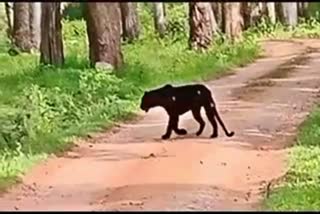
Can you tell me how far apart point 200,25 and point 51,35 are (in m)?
6.29

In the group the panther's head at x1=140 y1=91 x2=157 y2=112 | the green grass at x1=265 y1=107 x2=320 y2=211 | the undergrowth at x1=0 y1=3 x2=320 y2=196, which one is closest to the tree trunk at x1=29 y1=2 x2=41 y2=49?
the undergrowth at x1=0 y1=3 x2=320 y2=196

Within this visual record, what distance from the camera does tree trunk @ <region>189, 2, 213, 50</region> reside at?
25891mm

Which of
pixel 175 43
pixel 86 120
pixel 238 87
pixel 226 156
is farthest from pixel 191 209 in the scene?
pixel 175 43

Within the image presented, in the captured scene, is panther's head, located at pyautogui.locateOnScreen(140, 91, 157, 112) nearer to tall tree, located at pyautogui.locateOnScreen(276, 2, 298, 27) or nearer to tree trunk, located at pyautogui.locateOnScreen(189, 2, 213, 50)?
tree trunk, located at pyautogui.locateOnScreen(189, 2, 213, 50)

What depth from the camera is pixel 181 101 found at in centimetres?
1348

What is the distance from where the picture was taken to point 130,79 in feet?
65.9

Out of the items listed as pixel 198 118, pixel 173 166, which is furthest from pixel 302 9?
pixel 173 166

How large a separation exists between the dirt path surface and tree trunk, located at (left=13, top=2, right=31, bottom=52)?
39.4ft

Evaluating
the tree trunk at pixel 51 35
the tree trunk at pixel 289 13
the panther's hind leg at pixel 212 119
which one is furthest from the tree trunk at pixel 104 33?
the tree trunk at pixel 289 13

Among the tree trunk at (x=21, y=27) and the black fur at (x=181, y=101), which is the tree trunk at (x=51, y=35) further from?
the tree trunk at (x=21, y=27)

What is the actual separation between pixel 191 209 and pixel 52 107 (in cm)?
694

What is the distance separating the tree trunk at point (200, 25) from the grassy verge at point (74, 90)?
1.04ft

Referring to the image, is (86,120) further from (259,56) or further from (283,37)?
(283,37)

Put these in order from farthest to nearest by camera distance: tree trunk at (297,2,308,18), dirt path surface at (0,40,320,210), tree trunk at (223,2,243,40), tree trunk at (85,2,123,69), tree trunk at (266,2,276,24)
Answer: tree trunk at (297,2,308,18) < tree trunk at (266,2,276,24) < tree trunk at (223,2,243,40) < tree trunk at (85,2,123,69) < dirt path surface at (0,40,320,210)
